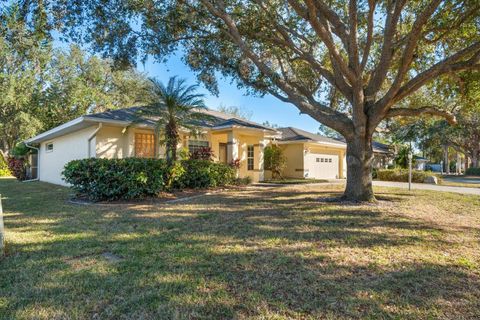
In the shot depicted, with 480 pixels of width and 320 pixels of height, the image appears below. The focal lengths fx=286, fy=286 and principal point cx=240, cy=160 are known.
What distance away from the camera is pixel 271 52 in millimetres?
11883

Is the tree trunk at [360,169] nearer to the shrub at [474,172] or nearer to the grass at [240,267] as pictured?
the grass at [240,267]

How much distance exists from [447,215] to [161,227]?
7.34 metres

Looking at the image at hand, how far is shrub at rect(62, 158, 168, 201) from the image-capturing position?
29.7 feet

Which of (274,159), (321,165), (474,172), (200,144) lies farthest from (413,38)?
(474,172)

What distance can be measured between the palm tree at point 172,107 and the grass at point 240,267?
14.3 feet

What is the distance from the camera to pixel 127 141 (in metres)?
12.5

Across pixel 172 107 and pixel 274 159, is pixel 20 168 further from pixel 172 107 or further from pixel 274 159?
pixel 274 159

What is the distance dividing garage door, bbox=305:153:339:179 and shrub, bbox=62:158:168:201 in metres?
13.4

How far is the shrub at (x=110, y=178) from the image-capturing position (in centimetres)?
905

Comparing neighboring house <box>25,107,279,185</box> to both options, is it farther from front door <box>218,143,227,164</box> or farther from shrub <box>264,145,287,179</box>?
shrub <box>264,145,287,179</box>

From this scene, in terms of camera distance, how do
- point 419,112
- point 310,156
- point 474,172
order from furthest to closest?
point 474,172 < point 310,156 < point 419,112

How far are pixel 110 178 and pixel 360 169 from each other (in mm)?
7951

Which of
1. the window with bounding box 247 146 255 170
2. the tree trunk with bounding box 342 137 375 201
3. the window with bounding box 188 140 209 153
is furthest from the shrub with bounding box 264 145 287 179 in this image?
the tree trunk with bounding box 342 137 375 201

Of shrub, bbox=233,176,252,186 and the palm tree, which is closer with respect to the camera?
the palm tree
